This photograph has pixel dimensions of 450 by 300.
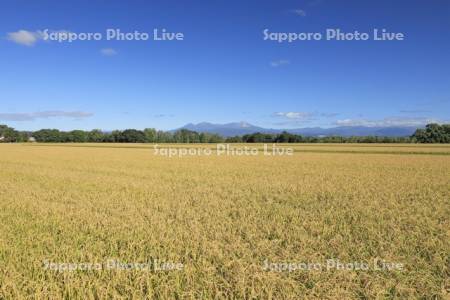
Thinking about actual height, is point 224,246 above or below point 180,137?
below

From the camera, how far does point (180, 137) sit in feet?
375

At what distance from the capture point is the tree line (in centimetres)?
8788

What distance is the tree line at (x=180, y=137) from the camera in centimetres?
8788

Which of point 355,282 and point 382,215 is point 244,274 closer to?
point 355,282

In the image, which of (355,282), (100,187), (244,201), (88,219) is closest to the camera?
(355,282)

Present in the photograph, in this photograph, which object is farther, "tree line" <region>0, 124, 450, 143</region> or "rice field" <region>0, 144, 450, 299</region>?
"tree line" <region>0, 124, 450, 143</region>

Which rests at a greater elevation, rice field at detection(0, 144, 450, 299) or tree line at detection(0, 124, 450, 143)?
tree line at detection(0, 124, 450, 143)

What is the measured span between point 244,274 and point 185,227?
9.63 feet

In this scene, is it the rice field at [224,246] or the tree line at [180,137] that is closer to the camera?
the rice field at [224,246]

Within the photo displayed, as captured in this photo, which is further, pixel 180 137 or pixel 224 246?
pixel 180 137

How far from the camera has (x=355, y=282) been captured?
4852 millimetres

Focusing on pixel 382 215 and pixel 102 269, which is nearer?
pixel 102 269

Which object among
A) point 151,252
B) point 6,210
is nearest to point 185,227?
point 151,252

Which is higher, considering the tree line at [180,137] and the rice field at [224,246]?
the tree line at [180,137]
